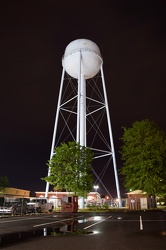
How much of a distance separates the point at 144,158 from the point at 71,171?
10.6 m

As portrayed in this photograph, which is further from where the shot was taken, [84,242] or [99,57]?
[99,57]

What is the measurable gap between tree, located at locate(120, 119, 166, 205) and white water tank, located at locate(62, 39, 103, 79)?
1065 cm

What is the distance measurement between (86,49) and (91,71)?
3.59 m

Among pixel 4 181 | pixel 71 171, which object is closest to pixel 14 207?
pixel 71 171

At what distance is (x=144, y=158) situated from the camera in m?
38.1

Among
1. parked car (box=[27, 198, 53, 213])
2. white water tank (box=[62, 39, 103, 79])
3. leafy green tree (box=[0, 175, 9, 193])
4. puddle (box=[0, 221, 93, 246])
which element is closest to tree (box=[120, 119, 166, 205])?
white water tank (box=[62, 39, 103, 79])

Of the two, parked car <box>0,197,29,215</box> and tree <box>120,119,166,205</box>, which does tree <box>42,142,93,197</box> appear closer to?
tree <box>120,119,166,205</box>

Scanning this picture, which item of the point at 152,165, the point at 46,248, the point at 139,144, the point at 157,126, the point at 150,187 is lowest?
the point at 46,248

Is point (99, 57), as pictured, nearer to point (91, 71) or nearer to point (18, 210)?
point (91, 71)

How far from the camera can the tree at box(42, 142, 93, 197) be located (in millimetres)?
33688

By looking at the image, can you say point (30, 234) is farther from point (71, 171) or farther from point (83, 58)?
point (83, 58)

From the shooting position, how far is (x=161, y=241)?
9.03 metres

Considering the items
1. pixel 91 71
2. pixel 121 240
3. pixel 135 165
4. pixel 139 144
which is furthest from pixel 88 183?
pixel 121 240

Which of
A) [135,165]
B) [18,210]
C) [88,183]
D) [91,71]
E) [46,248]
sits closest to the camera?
[46,248]
